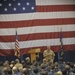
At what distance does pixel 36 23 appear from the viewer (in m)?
17.2

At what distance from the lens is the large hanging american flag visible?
16.8m

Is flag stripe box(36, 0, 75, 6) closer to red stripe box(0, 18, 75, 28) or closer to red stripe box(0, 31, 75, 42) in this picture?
red stripe box(0, 18, 75, 28)

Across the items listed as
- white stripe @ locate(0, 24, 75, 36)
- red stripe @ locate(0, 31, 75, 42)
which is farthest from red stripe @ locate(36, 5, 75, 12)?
red stripe @ locate(0, 31, 75, 42)

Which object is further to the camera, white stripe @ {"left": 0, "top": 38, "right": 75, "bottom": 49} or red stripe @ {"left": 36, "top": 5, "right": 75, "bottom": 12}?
red stripe @ {"left": 36, "top": 5, "right": 75, "bottom": 12}

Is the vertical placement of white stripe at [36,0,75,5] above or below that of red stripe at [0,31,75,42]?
above

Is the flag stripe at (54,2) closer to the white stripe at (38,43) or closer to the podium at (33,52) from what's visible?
the white stripe at (38,43)

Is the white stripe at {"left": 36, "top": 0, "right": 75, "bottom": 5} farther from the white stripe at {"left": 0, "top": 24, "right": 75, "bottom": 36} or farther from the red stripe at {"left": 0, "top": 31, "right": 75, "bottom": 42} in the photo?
the red stripe at {"left": 0, "top": 31, "right": 75, "bottom": 42}

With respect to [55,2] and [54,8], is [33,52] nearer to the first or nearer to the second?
[54,8]

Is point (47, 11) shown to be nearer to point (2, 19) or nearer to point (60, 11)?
point (60, 11)

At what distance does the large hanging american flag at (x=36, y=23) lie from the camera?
55.3ft

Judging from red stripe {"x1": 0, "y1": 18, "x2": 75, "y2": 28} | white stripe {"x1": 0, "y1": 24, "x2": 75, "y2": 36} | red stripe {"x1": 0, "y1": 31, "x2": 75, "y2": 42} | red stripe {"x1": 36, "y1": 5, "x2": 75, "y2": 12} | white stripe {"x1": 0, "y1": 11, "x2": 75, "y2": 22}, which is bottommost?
red stripe {"x1": 0, "y1": 31, "x2": 75, "y2": 42}

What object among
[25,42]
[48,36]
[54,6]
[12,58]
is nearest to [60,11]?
[54,6]

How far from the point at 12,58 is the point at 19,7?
2.79m

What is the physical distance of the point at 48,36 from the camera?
57.0 feet
